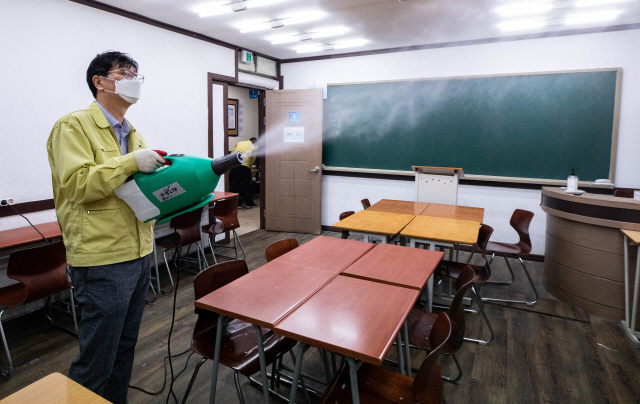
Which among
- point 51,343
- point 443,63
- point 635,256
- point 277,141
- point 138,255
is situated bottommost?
point 51,343

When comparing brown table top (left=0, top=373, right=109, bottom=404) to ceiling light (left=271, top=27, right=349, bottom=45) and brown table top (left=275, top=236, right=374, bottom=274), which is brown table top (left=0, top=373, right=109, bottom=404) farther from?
ceiling light (left=271, top=27, right=349, bottom=45)

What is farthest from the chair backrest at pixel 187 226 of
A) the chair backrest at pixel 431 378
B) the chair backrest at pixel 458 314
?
the chair backrest at pixel 431 378

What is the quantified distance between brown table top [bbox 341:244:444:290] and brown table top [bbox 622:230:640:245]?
144 centimetres

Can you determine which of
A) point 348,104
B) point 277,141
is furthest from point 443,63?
point 277,141

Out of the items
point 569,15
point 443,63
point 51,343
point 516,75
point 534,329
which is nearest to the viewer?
point 51,343

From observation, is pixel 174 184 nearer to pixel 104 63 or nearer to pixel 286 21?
pixel 104 63

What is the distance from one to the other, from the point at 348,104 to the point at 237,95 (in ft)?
12.9

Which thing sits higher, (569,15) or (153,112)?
(569,15)

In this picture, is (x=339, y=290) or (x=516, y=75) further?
(x=516, y=75)

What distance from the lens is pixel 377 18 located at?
155 inches

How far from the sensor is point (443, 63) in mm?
4934

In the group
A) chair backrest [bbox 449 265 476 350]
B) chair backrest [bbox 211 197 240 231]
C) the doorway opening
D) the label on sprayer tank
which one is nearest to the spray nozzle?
the label on sprayer tank

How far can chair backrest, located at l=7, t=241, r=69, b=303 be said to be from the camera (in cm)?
233

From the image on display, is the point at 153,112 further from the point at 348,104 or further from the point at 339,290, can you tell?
the point at 339,290
